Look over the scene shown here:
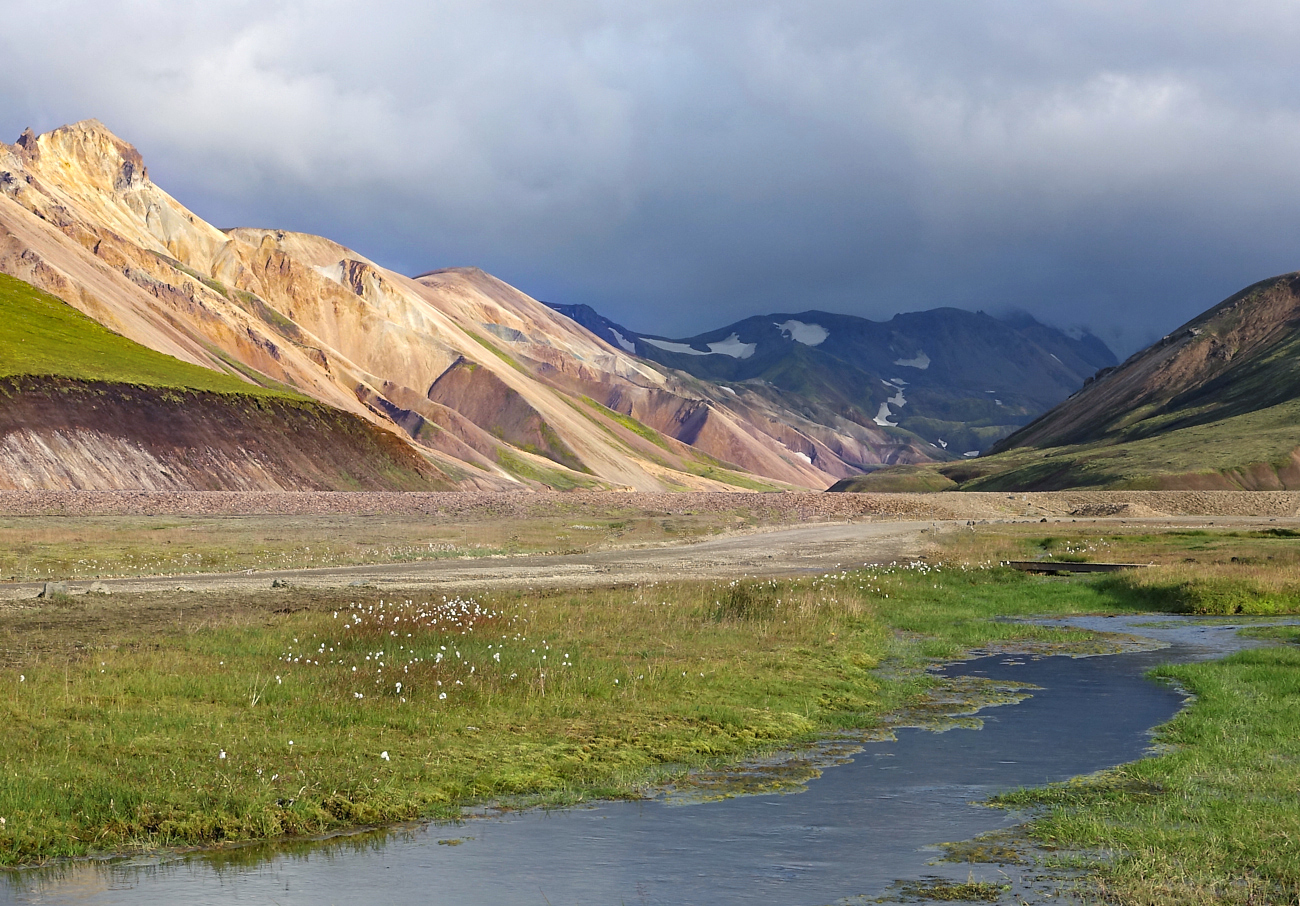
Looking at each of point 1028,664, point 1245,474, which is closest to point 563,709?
point 1028,664

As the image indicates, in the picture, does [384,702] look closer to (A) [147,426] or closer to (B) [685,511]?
(B) [685,511]

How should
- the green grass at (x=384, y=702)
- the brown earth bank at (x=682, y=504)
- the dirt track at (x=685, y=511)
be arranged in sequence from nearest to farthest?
the green grass at (x=384, y=702), the dirt track at (x=685, y=511), the brown earth bank at (x=682, y=504)

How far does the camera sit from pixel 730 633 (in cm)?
3072

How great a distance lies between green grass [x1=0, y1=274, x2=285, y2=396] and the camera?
131875 millimetres

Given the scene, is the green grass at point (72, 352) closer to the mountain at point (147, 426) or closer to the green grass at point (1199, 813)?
the mountain at point (147, 426)

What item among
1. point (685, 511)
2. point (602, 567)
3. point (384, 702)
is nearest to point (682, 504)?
point (685, 511)

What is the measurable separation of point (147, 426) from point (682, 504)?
61.0 m

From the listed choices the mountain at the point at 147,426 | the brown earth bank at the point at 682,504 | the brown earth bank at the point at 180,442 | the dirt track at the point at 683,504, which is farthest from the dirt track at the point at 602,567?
the mountain at the point at 147,426

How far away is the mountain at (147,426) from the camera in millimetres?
118000

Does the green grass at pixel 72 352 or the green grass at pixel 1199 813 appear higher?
the green grass at pixel 72 352

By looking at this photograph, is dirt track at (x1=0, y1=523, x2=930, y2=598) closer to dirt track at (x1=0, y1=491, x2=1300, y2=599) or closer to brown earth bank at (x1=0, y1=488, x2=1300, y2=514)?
dirt track at (x1=0, y1=491, x2=1300, y2=599)

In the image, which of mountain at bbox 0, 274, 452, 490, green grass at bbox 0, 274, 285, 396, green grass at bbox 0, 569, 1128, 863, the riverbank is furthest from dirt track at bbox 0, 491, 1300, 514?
green grass at bbox 0, 569, 1128, 863

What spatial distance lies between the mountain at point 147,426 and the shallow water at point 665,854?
109772 millimetres

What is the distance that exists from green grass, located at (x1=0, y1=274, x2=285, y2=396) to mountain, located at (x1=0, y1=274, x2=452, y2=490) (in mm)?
252
